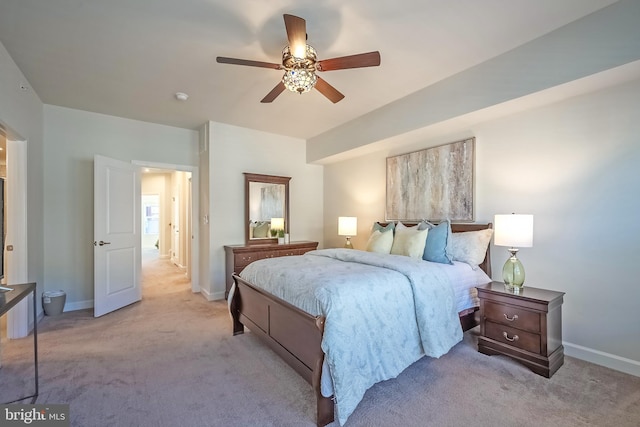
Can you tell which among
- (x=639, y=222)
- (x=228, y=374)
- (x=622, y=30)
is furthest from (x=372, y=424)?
(x=622, y=30)

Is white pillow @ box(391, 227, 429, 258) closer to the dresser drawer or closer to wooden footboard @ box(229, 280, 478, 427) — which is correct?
wooden footboard @ box(229, 280, 478, 427)

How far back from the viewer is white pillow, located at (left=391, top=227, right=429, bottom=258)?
3168 mm

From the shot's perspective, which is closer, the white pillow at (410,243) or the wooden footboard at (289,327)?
the wooden footboard at (289,327)

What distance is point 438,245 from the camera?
309 cm

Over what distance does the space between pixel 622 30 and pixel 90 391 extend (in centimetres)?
469

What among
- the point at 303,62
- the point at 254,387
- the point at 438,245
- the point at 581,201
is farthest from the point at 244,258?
the point at 581,201

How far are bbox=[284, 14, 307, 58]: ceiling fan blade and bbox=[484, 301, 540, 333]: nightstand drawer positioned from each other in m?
2.73

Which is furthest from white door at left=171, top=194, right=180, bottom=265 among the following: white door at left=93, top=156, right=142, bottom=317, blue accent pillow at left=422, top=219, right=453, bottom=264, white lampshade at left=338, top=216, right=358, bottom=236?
blue accent pillow at left=422, top=219, right=453, bottom=264

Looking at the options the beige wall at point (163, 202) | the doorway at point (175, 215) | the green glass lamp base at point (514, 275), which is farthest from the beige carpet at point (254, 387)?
the beige wall at point (163, 202)

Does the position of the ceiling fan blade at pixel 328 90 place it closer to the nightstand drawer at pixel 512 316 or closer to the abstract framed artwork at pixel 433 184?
the abstract framed artwork at pixel 433 184

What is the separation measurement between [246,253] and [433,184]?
291 centimetres

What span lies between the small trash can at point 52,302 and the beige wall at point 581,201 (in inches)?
214

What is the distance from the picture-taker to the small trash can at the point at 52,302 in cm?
365

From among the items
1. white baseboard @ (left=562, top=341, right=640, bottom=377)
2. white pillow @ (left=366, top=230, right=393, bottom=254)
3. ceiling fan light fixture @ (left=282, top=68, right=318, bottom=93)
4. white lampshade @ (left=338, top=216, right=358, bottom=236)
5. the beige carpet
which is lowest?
the beige carpet
